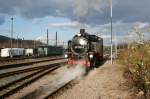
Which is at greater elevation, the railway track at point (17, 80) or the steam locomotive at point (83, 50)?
the steam locomotive at point (83, 50)

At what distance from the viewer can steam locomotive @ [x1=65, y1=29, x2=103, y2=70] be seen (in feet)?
88.6

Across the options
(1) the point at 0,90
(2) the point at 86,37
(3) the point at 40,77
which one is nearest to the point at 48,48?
(2) the point at 86,37

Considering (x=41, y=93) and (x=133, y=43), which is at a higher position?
(x=133, y=43)

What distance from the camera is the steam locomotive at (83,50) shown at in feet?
88.6

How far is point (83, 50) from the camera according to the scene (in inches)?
1105

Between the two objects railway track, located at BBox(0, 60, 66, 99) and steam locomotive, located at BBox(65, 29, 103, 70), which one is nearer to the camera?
railway track, located at BBox(0, 60, 66, 99)

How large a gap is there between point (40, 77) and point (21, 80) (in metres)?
2.12

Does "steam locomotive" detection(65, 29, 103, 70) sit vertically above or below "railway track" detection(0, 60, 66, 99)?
above

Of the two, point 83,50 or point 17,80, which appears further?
point 83,50

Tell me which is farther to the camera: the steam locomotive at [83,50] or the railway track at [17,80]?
the steam locomotive at [83,50]

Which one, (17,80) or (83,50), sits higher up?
(83,50)

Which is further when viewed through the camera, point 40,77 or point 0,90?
point 40,77

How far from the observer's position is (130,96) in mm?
13680

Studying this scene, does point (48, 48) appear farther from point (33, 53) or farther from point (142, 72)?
point (142, 72)
